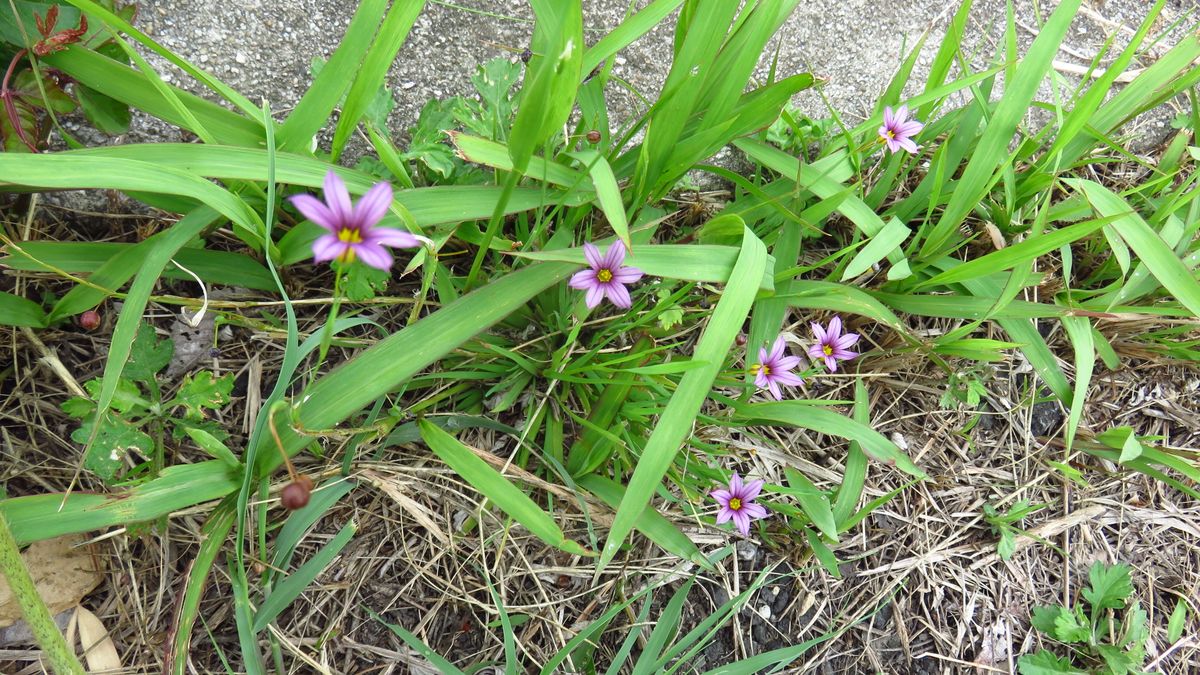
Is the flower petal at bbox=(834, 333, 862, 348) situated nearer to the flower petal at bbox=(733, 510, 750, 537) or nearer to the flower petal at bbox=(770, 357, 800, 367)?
the flower petal at bbox=(770, 357, 800, 367)

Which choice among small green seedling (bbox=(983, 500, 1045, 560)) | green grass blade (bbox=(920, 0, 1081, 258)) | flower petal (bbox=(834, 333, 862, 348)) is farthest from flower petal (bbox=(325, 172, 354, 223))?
small green seedling (bbox=(983, 500, 1045, 560))

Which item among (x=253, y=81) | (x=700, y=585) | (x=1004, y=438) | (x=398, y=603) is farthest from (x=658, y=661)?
(x=253, y=81)

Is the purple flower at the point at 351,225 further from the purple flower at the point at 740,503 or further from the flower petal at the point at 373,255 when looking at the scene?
the purple flower at the point at 740,503

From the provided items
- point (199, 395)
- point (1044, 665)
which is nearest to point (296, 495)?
point (199, 395)

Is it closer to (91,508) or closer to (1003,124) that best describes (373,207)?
(91,508)

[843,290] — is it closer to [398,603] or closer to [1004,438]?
[1004,438]

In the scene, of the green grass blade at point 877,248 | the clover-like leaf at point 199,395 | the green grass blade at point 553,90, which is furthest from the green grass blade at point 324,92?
the green grass blade at point 877,248
